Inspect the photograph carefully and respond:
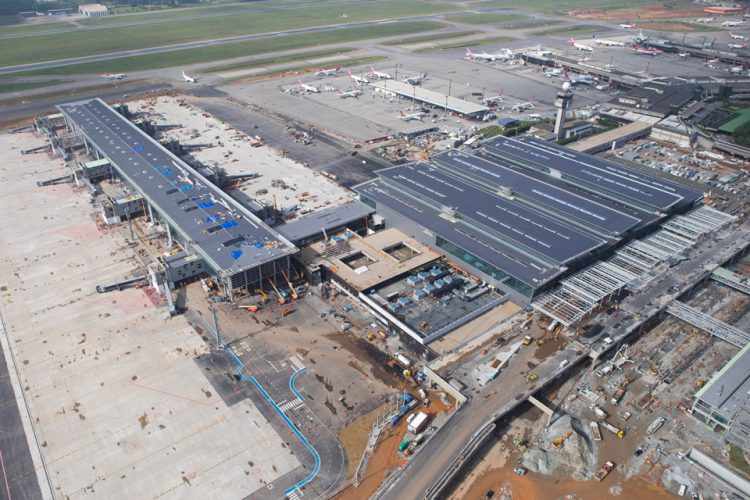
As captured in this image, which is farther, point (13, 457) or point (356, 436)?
point (356, 436)

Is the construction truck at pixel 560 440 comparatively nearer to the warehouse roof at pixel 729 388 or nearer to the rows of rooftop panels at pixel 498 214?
the warehouse roof at pixel 729 388

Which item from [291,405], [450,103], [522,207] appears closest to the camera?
[291,405]

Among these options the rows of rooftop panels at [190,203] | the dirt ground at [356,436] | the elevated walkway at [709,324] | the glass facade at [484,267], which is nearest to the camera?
the dirt ground at [356,436]

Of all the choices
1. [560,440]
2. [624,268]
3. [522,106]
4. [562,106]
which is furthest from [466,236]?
[522,106]

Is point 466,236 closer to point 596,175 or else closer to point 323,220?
point 323,220

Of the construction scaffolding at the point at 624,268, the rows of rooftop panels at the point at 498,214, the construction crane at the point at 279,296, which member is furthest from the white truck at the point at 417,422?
the rows of rooftop panels at the point at 498,214

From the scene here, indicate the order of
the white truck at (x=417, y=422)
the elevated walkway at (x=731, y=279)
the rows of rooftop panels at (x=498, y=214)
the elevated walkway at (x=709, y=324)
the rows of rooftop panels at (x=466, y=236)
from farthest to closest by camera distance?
the elevated walkway at (x=731, y=279) < the rows of rooftop panels at (x=498, y=214) < the rows of rooftop panels at (x=466, y=236) < the elevated walkway at (x=709, y=324) < the white truck at (x=417, y=422)
